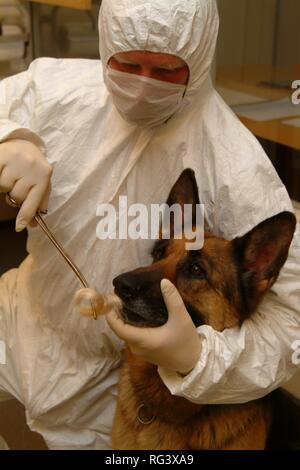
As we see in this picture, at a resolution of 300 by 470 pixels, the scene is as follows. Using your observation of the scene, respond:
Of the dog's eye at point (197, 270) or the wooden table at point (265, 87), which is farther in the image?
the wooden table at point (265, 87)

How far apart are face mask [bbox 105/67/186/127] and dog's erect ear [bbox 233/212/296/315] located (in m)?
0.25

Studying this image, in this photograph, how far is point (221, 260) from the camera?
3.28ft

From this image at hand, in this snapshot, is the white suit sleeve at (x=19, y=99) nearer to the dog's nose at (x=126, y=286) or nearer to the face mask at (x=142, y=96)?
the face mask at (x=142, y=96)

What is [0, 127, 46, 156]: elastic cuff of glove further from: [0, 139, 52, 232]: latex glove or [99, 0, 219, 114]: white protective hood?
[99, 0, 219, 114]: white protective hood

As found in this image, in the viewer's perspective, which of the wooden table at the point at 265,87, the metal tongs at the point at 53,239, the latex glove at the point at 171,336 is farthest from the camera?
the wooden table at the point at 265,87

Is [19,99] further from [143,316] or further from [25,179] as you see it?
[143,316]

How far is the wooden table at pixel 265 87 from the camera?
1.54m

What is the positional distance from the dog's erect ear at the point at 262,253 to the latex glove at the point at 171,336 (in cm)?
15

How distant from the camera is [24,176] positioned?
0.94 metres

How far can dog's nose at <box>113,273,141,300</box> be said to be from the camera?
870mm

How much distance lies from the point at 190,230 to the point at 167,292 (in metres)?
0.23

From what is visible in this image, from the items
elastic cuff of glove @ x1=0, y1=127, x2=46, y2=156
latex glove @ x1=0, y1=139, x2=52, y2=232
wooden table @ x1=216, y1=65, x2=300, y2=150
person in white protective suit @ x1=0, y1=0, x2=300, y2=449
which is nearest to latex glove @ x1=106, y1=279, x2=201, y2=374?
person in white protective suit @ x1=0, y1=0, x2=300, y2=449

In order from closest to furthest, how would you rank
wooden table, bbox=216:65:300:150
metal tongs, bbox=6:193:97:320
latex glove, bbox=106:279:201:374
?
latex glove, bbox=106:279:201:374 → metal tongs, bbox=6:193:97:320 → wooden table, bbox=216:65:300:150

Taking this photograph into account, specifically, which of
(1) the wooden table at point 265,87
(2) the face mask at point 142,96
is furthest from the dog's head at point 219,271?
(1) the wooden table at point 265,87
